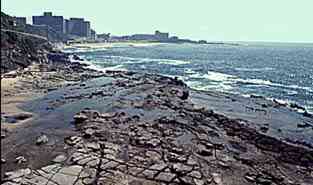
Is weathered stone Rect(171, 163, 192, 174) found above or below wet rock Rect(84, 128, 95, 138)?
below

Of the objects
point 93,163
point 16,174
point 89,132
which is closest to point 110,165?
point 93,163

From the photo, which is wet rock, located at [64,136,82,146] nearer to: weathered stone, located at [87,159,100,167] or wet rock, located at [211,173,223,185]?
weathered stone, located at [87,159,100,167]

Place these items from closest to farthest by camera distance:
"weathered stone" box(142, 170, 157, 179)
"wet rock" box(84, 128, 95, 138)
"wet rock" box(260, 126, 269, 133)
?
"weathered stone" box(142, 170, 157, 179)
"wet rock" box(84, 128, 95, 138)
"wet rock" box(260, 126, 269, 133)

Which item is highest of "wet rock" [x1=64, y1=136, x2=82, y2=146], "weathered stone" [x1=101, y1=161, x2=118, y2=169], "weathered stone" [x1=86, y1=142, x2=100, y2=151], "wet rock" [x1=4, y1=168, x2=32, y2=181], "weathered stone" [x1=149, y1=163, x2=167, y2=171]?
"weathered stone" [x1=86, y1=142, x2=100, y2=151]

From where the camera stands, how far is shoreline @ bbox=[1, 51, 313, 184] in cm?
1758

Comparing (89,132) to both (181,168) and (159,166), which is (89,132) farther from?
(181,168)

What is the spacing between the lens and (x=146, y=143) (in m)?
21.3

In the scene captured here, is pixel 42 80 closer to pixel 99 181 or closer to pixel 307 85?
pixel 99 181

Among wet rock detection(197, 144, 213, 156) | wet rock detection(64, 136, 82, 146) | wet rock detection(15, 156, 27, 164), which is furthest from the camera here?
wet rock detection(64, 136, 82, 146)

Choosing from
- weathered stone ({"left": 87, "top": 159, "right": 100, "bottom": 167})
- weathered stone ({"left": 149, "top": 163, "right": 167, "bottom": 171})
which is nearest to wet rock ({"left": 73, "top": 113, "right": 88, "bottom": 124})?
weathered stone ({"left": 87, "top": 159, "right": 100, "bottom": 167})

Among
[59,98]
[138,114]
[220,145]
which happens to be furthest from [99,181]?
[59,98]

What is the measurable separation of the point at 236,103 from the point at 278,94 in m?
13.0

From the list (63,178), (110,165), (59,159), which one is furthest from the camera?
(59,159)

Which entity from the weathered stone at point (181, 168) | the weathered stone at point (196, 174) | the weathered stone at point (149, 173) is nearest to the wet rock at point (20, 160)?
the weathered stone at point (149, 173)
